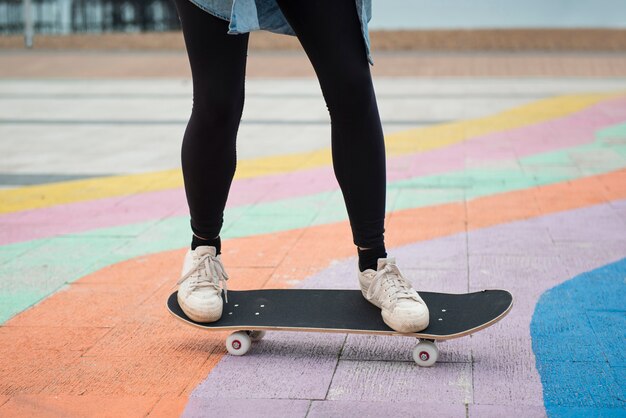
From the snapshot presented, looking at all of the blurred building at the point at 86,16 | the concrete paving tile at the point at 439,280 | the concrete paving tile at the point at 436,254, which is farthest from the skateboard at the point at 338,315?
the blurred building at the point at 86,16

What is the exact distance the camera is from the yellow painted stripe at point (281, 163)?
5570 millimetres

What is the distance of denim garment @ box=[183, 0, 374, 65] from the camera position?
2.53 meters

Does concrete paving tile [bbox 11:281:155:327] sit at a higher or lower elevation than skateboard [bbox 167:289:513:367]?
lower

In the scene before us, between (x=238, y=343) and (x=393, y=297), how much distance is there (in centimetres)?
46

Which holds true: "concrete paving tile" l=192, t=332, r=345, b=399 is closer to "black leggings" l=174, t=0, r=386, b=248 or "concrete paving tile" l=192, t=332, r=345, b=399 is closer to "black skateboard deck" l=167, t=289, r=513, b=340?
"black skateboard deck" l=167, t=289, r=513, b=340

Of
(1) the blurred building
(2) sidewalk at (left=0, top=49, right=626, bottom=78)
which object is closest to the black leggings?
(2) sidewalk at (left=0, top=49, right=626, bottom=78)

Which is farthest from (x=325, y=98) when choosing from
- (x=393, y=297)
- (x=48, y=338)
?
(x=48, y=338)

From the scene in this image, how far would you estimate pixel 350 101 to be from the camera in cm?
265

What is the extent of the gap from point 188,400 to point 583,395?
96 centimetres

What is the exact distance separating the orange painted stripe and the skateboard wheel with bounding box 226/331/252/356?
0.05m

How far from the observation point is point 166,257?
4.11 m

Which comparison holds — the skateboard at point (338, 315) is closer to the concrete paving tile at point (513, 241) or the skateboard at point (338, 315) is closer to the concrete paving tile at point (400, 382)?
the concrete paving tile at point (400, 382)

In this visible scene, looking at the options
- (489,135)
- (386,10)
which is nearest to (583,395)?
(489,135)

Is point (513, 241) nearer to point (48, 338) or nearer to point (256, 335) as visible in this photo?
point (256, 335)
